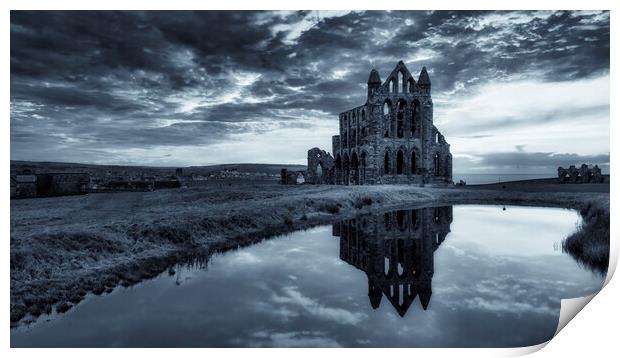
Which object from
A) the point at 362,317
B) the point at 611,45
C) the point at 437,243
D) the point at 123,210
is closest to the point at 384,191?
the point at 437,243

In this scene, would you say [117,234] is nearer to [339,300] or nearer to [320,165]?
[339,300]

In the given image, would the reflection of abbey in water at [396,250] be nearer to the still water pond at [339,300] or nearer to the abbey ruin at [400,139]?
the still water pond at [339,300]

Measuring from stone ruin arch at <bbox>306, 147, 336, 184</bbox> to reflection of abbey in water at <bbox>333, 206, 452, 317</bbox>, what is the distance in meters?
26.2

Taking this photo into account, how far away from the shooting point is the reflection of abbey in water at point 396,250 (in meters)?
8.22

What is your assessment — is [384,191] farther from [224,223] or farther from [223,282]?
[223,282]

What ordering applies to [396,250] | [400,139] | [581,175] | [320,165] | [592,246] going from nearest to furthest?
[592,246], [396,250], [581,175], [400,139], [320,165]

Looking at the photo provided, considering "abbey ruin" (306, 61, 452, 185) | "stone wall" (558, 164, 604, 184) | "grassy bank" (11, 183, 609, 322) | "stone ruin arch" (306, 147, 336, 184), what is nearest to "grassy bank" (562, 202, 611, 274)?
"grassy bank" (11, 183, 609, 322)

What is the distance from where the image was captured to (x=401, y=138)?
1575 inches

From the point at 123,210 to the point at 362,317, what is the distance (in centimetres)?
1170

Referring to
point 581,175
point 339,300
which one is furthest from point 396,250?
point 581,175

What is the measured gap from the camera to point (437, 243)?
1301 centimetres

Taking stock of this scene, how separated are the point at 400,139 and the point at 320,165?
1048cm

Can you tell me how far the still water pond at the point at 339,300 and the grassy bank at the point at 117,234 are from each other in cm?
67

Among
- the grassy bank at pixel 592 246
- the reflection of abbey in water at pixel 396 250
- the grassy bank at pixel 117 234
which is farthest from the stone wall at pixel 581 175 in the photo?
the grassy bank at pixel 592 246
